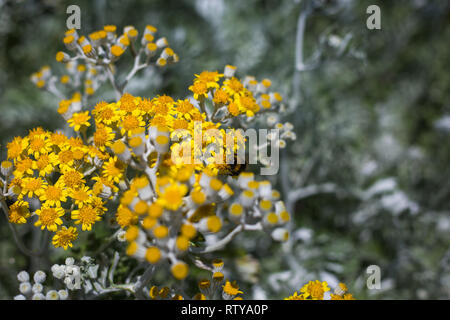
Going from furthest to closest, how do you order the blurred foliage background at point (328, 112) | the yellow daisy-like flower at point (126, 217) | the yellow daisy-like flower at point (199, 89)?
the blurred foliage background at point (328, 112) → the yellow daisy-like flower at point (199, 89) → the yellow daisy-like flower at point (126, 217)

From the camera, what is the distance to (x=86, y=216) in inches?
53.2

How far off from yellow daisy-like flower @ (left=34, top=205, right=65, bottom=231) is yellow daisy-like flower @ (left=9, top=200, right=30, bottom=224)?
0.07 metres

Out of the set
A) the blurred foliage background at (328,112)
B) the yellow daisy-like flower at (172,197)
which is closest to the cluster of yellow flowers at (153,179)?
the yellow daisy-like flower at (172,197)

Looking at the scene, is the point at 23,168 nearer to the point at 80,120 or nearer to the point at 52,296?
the point at 80,120

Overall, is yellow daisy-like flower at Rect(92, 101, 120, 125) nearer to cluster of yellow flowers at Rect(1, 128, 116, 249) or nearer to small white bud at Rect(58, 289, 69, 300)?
cluster of yellow flowers at Rect(1, 128, 116, 249)

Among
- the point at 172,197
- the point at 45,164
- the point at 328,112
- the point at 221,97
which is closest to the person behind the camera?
the point at 172,197

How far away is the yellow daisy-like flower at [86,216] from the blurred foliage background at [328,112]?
0.99 metres

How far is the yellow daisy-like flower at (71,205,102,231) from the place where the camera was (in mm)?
1351

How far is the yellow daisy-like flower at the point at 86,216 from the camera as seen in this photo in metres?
1.35

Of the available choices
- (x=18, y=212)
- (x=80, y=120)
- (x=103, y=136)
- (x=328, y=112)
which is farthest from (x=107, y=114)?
(x=328, y=112)

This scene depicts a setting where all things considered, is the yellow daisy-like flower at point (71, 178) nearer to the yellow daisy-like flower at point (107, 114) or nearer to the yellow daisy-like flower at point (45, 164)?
the yellow daisy-like flower at point (45, 164)

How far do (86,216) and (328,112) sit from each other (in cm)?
246

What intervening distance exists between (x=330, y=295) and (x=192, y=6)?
3.26 m

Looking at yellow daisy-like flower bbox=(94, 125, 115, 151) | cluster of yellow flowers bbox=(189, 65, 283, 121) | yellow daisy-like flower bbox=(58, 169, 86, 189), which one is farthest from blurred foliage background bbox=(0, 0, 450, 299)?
yellow daisy-like flower bbox=(58, 169, 86, 189)
